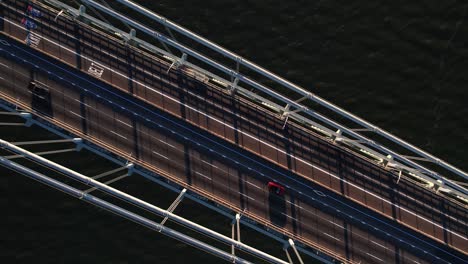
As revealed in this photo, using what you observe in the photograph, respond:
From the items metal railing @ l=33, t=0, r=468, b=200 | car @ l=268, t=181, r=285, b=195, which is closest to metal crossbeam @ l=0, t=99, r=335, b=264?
car @ l=268, t=181, r=285, b=195

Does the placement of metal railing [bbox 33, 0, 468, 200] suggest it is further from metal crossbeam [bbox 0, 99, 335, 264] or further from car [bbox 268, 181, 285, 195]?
metal crossbeam [bbox 0, 99, 335, 264]

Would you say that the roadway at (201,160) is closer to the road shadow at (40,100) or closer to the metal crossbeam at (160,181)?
the road shadow at (40,100)

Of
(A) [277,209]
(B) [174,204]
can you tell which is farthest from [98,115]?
(A) [277,209]

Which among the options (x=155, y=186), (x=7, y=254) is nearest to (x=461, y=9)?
(x=155, y=186)

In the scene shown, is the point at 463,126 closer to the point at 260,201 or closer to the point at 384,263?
the point at 384,263

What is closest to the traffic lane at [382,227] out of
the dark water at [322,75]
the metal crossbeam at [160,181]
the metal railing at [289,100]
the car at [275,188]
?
the car at [275,188]

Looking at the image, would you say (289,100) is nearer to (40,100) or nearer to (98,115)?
(98,115)
